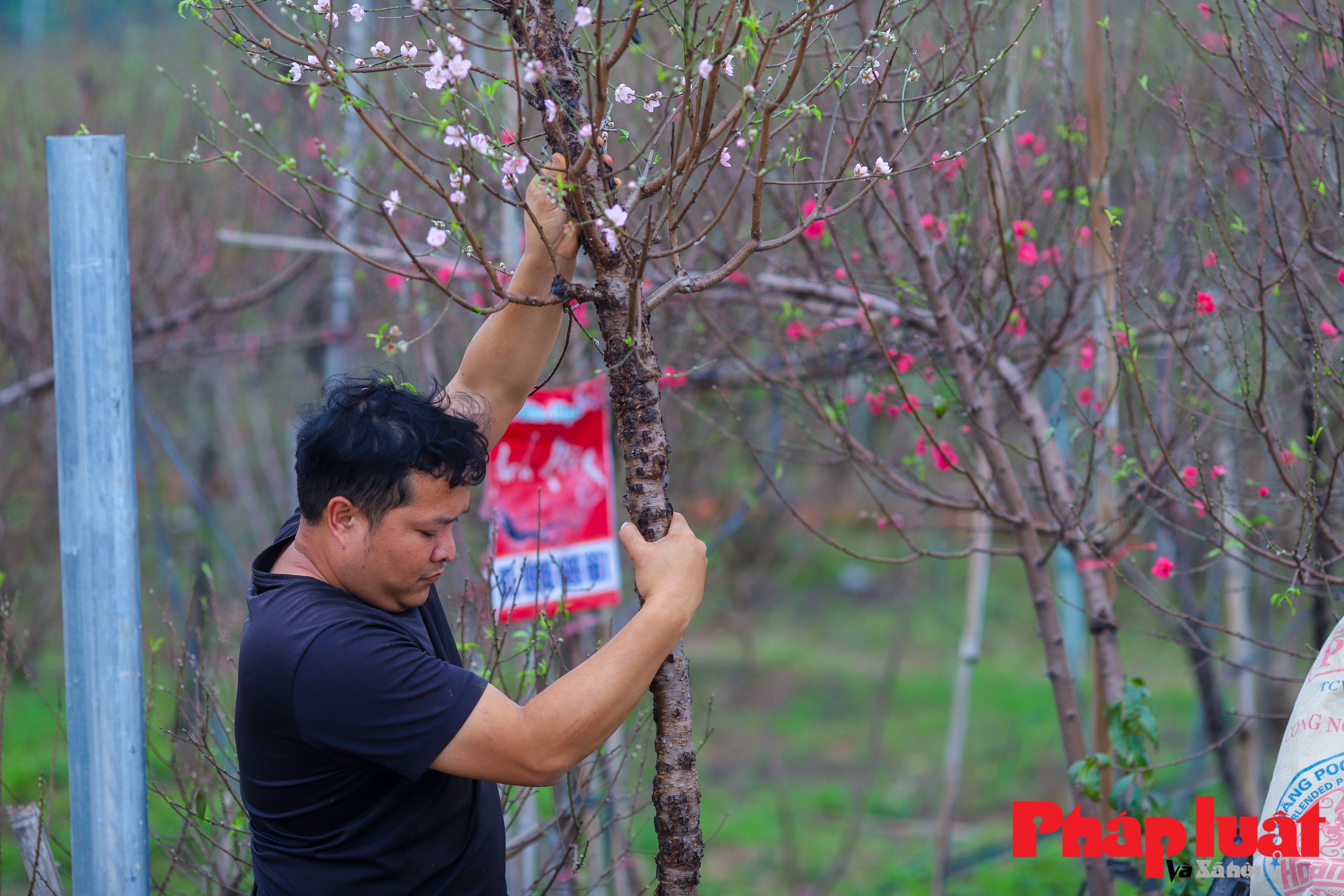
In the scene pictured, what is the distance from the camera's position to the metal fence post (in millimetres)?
2289

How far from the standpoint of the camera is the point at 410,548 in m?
1.99

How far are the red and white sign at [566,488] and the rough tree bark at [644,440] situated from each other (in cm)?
205

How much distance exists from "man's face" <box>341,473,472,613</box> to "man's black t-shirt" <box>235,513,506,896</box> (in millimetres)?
42

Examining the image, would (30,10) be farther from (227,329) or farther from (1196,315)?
(1196,315)

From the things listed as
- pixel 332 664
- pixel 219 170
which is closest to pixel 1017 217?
pixel 332 664

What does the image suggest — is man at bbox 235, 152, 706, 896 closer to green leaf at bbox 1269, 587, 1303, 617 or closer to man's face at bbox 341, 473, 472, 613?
man's face at bbox 341, 473, 472, 613

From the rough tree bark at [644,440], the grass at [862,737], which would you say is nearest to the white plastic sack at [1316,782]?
the rough tree bark at [644,440]

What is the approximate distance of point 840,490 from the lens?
1390 centimetres

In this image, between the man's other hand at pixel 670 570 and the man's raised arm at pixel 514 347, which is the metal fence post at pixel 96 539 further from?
the man's other hand at pixel 670 570

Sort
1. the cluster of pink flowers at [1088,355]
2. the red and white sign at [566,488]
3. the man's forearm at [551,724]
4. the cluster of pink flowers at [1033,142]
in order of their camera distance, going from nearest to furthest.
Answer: the man's forearm at [551,724] → the cluster of pink flowers at [1088,355] → the cluster of pink flowers at [1033,142] → the red and white sign at [566,488]

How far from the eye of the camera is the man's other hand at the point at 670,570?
6.40 feet

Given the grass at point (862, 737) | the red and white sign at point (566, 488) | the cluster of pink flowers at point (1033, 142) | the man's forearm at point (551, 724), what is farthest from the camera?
the grass at point (862, 737)

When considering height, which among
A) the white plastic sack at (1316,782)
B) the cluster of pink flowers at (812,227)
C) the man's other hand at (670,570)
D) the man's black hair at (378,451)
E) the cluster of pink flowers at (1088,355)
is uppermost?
the cluster of pink flowers at (812,227)

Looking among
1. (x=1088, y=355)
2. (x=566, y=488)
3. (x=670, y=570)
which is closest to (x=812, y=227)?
(x=1088, y=355)
